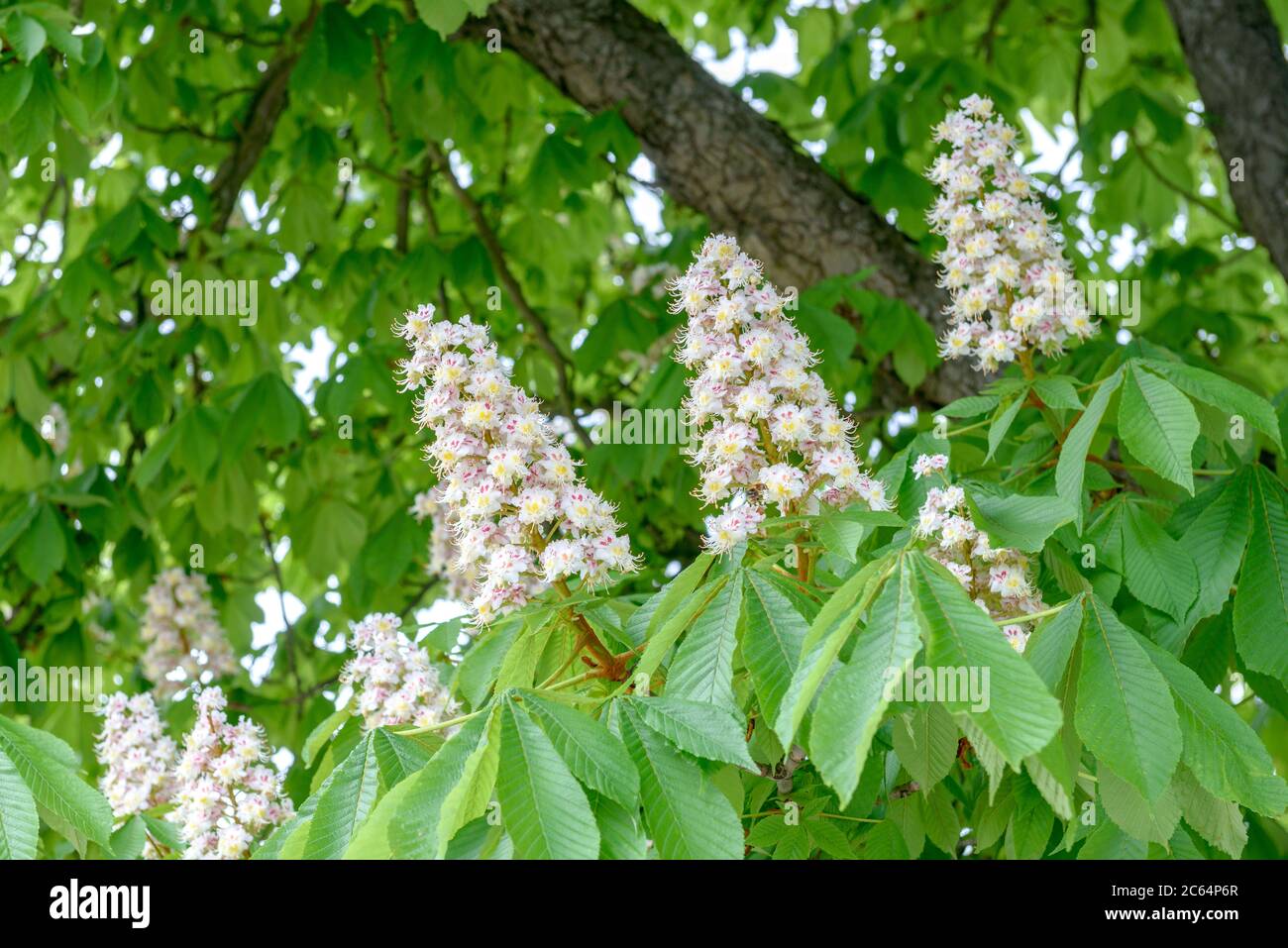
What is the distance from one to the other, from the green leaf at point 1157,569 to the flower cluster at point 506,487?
→ 0.74m

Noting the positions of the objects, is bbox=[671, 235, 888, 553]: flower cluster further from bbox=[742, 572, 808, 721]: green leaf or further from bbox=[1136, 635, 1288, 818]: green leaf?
bbox=[1136, 635, 1288, 818]: green leaf

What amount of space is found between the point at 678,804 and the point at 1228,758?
590 mm

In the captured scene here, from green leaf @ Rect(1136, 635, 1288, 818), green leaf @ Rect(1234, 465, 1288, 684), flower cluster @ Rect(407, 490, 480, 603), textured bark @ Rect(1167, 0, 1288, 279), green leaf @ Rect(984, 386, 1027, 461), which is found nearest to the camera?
green leaf @ Rect(1136, 635, 1288, 818)

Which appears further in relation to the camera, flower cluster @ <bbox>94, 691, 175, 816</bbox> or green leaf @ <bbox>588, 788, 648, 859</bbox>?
flower cluster @ <bbox>94, 691, 175, 816</bbox>

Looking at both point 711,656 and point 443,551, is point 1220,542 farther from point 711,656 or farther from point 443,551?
point 443,551

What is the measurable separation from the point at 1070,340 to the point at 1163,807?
1241 millimetres

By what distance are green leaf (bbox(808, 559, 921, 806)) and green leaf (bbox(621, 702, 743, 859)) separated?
0.52ft

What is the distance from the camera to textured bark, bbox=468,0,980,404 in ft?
12.2

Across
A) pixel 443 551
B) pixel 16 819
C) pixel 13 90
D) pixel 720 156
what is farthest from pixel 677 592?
pixel 720 156

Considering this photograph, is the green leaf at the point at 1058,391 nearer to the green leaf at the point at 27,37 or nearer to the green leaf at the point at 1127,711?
the green leaf at the point at 1127,711

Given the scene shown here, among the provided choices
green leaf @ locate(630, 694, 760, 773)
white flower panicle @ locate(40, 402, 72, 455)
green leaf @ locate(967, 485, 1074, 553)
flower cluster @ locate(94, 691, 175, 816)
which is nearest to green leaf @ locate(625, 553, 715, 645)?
green leaf @ locate(630, 694, 760, 773)

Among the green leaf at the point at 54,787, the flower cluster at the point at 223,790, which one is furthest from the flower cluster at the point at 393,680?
the green leaf at the point at 54,787

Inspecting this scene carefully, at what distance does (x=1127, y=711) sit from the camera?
1393 mm
